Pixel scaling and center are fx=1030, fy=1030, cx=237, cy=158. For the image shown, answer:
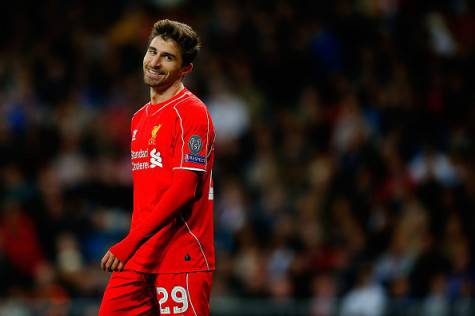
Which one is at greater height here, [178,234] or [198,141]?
[198,141]

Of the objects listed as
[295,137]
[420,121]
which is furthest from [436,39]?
[295,137]

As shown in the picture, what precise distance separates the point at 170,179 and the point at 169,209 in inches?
8.4

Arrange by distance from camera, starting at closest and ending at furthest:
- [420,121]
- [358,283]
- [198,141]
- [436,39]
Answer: [198,141] → [358,283] → [420,121] → [436,39]

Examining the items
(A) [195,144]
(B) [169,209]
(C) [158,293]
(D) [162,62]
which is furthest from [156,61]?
(C) [158,293]

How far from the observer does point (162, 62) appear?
226 inches

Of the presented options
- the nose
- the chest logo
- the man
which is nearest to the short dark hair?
the man

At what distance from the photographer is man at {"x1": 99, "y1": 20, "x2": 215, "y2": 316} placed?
18.2 ft

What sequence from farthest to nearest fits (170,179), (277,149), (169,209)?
(277,149)
(170,179)
(169,209)

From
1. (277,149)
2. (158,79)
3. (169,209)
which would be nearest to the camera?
(169,209)

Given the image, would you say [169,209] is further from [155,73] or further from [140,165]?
[155,73]

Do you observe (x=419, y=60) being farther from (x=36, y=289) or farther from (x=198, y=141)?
(x=198, y=141)

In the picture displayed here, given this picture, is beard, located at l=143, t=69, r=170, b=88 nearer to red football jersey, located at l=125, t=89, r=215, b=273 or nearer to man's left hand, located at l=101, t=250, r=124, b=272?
red football jersey, located at l=125, t=89, r=215, b=273

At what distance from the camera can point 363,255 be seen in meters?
10.6

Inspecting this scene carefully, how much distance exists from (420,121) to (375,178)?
37.4 inches
